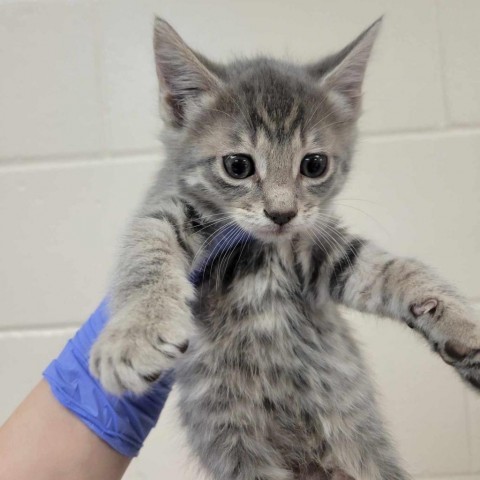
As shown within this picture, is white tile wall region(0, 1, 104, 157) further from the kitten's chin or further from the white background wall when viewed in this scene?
the kitten's chin

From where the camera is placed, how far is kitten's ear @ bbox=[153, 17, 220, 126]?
942mm

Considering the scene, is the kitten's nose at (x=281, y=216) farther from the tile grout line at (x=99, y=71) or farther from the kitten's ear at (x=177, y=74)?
the tile grout line at (x=99, y=71)

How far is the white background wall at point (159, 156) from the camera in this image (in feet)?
4.88

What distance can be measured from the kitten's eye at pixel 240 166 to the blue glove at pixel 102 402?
0.39ft

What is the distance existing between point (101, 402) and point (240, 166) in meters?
0.52

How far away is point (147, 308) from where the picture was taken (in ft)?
2.44

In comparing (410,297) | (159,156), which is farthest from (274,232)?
(159,156)

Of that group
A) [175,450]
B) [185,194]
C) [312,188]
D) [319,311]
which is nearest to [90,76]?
[185,194]

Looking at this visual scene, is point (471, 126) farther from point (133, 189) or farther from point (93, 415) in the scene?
point (93, 415)

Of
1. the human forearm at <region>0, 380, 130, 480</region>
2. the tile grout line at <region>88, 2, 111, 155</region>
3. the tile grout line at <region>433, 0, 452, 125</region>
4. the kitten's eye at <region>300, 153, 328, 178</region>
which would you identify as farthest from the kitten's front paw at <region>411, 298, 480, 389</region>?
the tile grout line at <region>88, 2, 111, 155</region>

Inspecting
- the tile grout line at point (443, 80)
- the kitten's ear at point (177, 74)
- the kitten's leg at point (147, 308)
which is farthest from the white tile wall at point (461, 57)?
the kitten's leg at point (147, 308)

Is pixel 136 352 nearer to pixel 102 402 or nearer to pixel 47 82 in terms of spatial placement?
pixel 102 402

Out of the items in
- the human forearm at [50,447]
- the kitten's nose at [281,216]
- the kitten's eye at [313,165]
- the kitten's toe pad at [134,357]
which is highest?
the kitten's eye at [313,165]

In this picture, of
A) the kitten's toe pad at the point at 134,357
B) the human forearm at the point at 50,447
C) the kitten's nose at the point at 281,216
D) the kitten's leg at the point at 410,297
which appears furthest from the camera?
the human forearm at the point at 50,447
